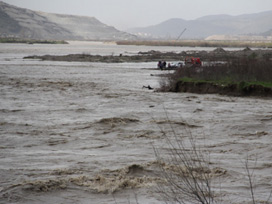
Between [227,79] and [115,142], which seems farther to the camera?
[227,79]

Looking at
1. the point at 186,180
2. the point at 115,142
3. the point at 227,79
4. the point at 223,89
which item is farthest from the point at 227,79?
the point at 186,180

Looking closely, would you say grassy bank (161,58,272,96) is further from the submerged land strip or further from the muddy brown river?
the muddy brown river

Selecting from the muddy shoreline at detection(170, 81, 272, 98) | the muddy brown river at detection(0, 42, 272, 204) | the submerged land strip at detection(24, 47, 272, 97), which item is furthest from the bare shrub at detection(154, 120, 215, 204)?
the submerged land strip at detection(24, 47, 272, 97)

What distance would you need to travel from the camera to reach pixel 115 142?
1382cm

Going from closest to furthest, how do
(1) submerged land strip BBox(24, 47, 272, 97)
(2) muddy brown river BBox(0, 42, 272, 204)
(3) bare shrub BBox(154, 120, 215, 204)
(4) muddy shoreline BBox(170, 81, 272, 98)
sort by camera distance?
(3) bare shrub BBox(154, 120, 215, 204) → (2) muddy brown river BBox(0, 42, 272, 204) → (4) muddy shoreline BBox(170, 81, 272, 98) → (1) submerged land strip BBox(24, 47, 272, 97)

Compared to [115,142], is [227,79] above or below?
above

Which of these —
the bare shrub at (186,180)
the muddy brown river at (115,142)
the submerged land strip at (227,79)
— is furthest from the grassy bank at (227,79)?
the bare shrub at (186,180)

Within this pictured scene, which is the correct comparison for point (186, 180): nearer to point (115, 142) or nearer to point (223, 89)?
point (115, 142)

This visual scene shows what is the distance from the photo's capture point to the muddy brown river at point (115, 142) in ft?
29.2

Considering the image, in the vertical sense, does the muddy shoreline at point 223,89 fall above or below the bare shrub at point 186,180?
below

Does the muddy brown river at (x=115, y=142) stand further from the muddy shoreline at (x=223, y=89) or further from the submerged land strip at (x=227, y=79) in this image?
the submerged land strip at (x=227, y=79)

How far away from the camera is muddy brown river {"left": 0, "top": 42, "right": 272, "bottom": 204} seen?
29.2ft

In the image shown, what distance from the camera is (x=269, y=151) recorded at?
12117mm

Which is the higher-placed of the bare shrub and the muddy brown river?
the bare shrub
